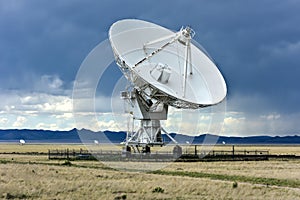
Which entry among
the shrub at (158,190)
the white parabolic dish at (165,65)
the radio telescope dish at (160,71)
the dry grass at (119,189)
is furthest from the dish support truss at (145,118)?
the shrub at (158,190)

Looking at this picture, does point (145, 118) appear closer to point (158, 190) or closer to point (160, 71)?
point (160, 71)

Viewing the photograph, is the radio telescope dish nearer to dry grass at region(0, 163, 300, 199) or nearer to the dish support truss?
the dish support truss

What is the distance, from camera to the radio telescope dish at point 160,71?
55.7 meters

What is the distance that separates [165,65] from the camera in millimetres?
60500

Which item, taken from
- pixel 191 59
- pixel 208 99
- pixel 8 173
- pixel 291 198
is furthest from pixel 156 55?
pixel 291 198

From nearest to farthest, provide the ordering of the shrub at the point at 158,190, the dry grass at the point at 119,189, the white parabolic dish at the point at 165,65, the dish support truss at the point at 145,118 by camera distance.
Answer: the dry grass at the point at 119,189 < the shrub at the point at 158,190 < the white parabolic dish at the point at 165,65 < the dish support truss at the point at 145,118

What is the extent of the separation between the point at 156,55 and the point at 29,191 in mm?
34089

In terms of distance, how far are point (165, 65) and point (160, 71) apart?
2.21 m

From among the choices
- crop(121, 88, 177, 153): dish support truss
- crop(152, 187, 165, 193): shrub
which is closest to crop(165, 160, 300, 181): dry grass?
crop(121, 88, 177, 153): dish support truss

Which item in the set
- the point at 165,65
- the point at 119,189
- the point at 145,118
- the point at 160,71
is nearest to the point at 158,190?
the point at 119,189

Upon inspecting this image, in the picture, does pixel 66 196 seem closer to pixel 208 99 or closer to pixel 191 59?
pixel 208 99

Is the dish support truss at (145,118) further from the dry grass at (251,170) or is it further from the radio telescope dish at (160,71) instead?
the dry grass at (251,170)

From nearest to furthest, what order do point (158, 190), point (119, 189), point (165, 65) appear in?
1. point (158, 190)
2. point (119, 189)
3. point (165, 65)

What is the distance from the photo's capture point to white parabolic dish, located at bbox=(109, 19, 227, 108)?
55.4 m
